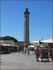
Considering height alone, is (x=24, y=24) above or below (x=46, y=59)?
above

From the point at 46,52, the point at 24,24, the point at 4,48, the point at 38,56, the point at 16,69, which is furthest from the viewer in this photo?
the point at 24,24

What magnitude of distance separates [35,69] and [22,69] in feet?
2.54

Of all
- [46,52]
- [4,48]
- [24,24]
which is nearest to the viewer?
[46,52]

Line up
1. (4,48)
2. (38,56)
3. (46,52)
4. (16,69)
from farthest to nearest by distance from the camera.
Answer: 1. (4,48)
2. (38,56)
3. (46,52)
4. (16,69)

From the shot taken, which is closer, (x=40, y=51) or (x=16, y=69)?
(x=16, y=69)

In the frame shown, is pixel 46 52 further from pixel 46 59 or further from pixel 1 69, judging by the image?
pixel 1 69

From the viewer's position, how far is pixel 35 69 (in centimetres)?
1616

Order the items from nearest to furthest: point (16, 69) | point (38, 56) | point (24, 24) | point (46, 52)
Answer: point (16, 69) → point (46, 52) → point (38, 56) → point (24, 24)

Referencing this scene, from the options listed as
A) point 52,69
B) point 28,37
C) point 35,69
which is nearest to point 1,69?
point 35,69

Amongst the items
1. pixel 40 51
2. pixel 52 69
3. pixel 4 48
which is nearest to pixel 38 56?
pixel 40 51

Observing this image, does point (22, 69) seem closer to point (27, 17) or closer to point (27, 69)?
point (27, 69)

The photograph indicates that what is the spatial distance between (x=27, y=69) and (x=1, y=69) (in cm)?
155

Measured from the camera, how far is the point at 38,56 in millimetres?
26781

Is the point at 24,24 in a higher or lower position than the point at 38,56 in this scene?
higher
